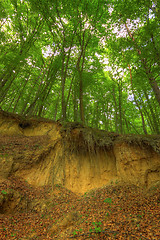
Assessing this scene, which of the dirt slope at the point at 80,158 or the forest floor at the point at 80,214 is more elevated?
the dirt slope at the point at 80,158

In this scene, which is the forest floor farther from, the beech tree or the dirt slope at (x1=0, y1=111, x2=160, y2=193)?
the beech tree

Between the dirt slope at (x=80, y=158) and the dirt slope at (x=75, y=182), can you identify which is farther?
the dirt slope at (x=80, y=158)

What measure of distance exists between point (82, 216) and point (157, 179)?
18.5 feet

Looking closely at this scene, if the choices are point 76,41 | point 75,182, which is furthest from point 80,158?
point 76,41

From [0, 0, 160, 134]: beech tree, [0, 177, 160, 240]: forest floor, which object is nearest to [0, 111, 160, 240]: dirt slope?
[0, 177, 160, 240]: forest floor

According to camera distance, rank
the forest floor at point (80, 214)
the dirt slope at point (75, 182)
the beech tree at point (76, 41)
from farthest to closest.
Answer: the beech tree at point (76, 41) → the dirt slope at point (75, 182) → the forest floor at point (80, 214)

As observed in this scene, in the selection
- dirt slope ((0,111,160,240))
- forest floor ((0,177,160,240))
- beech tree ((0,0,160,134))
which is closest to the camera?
forest floor ((0,177,160,240))

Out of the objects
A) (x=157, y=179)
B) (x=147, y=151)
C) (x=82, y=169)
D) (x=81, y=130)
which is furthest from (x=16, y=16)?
(x=157, y=179)

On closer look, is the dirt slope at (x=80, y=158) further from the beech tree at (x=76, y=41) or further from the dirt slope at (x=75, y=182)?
the beech tree at (x=76, y=41)

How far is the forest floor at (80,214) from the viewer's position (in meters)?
4.19

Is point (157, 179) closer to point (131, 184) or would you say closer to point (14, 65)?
point (131, 184)

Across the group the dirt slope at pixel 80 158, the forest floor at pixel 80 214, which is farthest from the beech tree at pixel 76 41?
the forest floor at pixel 80 214

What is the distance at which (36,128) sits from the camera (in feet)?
39.3

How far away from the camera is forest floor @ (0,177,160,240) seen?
419cm
